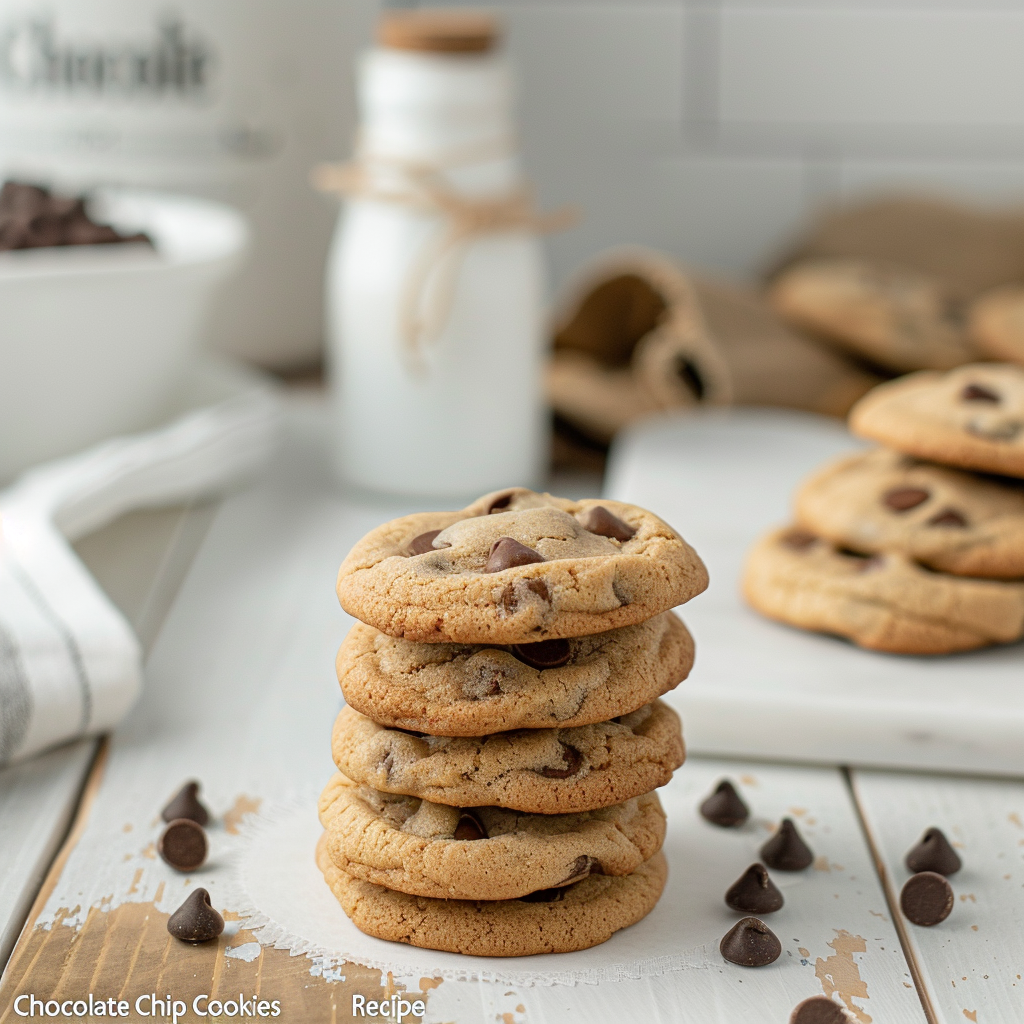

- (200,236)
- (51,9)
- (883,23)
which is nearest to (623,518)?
(200,236)

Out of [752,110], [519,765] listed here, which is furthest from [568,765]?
[752,110]

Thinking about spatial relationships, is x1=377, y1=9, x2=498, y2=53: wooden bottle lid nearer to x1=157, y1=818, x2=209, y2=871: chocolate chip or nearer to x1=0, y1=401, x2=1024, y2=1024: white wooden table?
x1=0, y1=401, x2=1024, y2=1024: white wooden table

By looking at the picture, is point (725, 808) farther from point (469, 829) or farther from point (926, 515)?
point (926, 515)

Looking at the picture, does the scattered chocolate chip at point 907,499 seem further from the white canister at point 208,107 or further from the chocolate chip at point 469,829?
the white canister at point 208,107

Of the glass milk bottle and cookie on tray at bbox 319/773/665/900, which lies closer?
cookie on tray at bbox 319/773/665/900

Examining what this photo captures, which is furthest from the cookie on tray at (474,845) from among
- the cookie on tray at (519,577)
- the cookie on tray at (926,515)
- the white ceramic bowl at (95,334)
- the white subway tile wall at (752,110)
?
→ the white subway tile wall at (752,110)

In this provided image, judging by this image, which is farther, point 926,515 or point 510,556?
point 926,515

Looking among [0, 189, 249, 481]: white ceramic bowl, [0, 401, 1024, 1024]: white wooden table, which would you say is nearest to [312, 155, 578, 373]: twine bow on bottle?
[0, 189, 249, 481]: white ceramic bowl

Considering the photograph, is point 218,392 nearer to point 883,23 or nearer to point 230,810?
point 230,810
